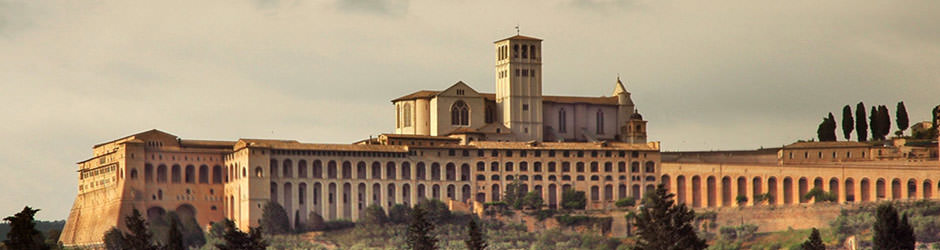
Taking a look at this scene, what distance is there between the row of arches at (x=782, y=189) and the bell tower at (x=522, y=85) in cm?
881

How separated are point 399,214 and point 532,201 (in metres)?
7.34

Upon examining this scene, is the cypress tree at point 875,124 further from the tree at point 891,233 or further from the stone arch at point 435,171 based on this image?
the tree at point 891,233

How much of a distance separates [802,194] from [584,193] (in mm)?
11705

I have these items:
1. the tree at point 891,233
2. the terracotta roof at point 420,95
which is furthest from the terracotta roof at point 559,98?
the tree at point 891,233

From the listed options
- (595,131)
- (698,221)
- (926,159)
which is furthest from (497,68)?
(926,159)

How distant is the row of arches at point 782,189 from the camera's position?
12306 centimetres

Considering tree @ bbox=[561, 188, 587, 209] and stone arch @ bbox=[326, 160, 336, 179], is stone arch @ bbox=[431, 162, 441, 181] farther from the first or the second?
tree @ bbox=[561, 188, 587, 209]

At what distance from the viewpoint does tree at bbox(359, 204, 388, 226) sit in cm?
12194

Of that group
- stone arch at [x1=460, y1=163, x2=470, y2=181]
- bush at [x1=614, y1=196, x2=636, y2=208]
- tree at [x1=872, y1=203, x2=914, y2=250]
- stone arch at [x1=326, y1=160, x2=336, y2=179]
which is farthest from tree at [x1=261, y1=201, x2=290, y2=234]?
tree at [x1=872, y1=203, x2=914, y2=250]

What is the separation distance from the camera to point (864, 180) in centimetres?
12419

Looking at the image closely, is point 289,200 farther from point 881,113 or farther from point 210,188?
point 881,113

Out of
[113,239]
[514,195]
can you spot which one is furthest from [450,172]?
[113,239]

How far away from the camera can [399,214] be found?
404 ft

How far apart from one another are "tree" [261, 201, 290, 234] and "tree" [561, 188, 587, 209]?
15587 millimetres
